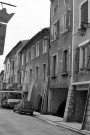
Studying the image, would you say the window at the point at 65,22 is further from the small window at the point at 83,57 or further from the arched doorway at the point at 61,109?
the arched doorway at the point at 61,109

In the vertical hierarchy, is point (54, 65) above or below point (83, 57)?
above

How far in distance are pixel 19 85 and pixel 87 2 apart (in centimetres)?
2775

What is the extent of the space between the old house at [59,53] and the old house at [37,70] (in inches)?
51.2

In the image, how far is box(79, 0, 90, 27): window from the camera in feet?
72.5

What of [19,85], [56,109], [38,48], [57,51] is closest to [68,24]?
[57,51]

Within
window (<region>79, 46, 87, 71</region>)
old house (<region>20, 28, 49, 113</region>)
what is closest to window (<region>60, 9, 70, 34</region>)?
window (<region>79, 46, 87, 71</region>)

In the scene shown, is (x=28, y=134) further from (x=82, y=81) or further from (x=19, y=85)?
(x=19, y=85)

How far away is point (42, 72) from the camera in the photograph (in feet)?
120

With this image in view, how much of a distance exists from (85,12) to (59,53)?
6.89 meters

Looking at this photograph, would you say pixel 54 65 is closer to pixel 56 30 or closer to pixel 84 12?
pixel 56 30

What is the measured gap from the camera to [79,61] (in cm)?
2380

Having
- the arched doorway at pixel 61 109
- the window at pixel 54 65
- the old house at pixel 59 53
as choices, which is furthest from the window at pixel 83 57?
the arched doorway at pixel 61 109

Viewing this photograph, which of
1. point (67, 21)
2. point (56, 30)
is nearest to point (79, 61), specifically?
point (67, 21)

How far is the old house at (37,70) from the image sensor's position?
3497 centimetres
